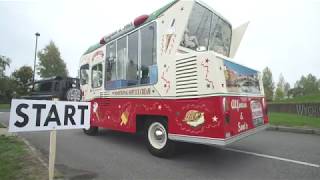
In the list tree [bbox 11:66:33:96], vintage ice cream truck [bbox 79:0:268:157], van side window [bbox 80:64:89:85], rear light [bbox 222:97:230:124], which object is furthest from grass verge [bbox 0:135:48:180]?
tree [bbox 11:66:33:96]

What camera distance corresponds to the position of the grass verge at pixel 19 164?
415 cm

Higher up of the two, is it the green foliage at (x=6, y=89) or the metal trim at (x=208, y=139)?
the green foliage at (x=6, y=89)

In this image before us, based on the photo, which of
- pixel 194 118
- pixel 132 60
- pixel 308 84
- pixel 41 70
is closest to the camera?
pixel 194 118

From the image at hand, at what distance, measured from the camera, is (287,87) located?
82.6 metres

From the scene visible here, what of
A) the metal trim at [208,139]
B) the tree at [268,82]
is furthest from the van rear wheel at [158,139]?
the tree at [268,82]

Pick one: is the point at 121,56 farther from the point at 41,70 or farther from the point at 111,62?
the point at 41,70

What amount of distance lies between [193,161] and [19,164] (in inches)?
133

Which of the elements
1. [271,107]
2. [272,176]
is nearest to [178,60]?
[272,176]

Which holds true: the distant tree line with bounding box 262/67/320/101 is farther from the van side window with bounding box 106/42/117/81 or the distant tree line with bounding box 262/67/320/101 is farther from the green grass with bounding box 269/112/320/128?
the van side window with bounding box 106/42/117/81

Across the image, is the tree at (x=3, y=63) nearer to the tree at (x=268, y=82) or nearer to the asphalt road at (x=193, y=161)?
the asphalt road at (x=193, y=161)

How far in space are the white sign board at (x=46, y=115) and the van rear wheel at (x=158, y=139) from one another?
202cm

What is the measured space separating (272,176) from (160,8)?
13.9 feet

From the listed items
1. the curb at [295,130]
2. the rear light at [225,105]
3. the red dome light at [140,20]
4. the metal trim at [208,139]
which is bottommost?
the curb at [295,130]

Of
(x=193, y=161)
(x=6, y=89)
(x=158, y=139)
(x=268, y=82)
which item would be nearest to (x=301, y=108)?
(x=193, y=161)
